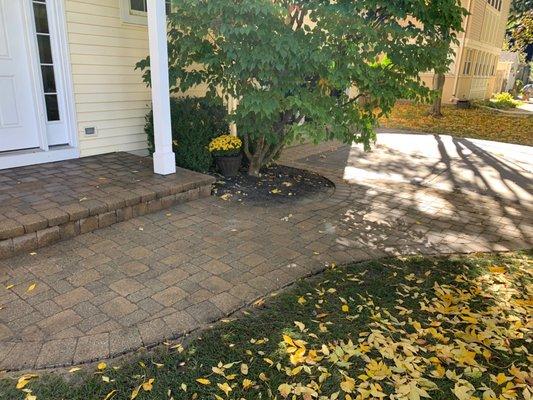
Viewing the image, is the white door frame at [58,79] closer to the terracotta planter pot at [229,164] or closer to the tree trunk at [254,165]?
the terracotta planter pot at [229,164]

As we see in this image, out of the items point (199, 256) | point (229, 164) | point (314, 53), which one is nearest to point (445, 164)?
point (229, 164)

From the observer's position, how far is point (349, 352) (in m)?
2.37

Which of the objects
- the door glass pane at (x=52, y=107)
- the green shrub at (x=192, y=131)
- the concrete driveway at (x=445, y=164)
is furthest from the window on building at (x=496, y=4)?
the door glass pane at (x=52, y=107)

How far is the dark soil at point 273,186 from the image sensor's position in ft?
16.3

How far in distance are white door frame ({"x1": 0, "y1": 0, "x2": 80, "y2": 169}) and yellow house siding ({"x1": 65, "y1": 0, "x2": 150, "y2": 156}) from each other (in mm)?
75

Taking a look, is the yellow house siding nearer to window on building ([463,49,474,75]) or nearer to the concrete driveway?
the concrete driveway

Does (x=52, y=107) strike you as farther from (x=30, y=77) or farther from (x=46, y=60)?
(x=46, y=60)

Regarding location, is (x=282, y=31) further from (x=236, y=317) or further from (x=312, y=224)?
(x=236, y=317)

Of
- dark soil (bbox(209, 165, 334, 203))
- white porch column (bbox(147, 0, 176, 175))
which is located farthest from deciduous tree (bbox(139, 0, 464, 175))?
dark soil (bbox(209, 165, 334, 203))

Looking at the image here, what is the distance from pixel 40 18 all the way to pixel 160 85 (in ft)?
5.34

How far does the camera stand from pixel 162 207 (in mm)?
4391

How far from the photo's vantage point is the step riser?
325cm

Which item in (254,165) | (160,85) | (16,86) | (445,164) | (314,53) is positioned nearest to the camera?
(314,53)

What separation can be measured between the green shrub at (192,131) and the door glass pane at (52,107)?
107cm
